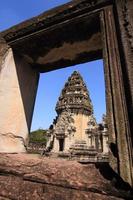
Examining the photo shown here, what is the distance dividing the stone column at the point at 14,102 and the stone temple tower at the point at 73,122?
17.7 metres

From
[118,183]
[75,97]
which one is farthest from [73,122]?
[118,183]

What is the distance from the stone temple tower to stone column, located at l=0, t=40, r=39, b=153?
17716mm

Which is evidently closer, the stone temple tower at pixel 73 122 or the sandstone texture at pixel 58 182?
the sandstone texture at pixel 58 182

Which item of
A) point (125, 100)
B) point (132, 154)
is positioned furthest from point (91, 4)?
point (132, 154)

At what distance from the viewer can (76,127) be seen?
23562 mm

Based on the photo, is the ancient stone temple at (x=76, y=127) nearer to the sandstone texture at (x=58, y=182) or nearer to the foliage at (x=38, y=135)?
the sandstone texture at (x=58, y=182)

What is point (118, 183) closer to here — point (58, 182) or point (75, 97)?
point (58, 182)

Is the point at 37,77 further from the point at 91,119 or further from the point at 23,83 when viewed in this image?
the point at 91,119

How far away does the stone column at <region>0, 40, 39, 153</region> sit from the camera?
241 centimetres

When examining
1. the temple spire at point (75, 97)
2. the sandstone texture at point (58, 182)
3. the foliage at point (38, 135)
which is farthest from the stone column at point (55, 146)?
the sandstone texture at point (58, 182)

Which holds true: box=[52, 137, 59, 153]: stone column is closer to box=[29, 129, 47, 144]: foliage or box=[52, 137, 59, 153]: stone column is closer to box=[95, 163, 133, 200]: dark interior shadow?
box=[29, 129, 47, 144]: foliage

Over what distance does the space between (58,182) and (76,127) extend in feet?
73.3

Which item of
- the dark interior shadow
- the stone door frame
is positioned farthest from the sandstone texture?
the stone door frame

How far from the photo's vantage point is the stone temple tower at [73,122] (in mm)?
21641
